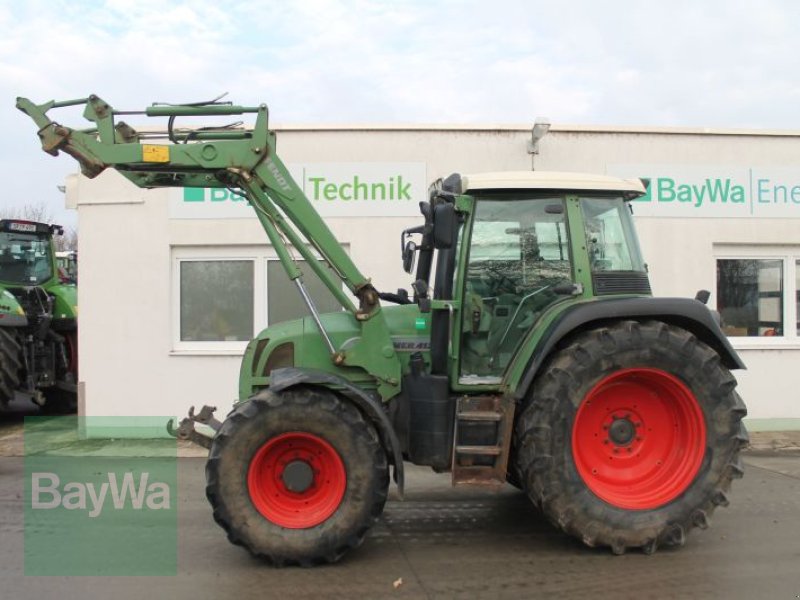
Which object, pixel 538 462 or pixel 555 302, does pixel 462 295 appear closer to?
pixel 555 302

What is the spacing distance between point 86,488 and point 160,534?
188 centimetres

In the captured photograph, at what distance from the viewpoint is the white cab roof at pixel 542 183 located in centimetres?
486

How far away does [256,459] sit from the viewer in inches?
175

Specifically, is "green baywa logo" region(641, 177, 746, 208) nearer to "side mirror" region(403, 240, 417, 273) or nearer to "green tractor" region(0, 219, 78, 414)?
"side mirror" region(403, 240, 417, 273)

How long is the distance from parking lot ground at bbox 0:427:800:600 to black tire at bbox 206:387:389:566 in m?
0.17

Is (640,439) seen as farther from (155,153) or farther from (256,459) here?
(155,153)

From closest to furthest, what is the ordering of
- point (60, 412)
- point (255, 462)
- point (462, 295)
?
point (255, 462) < point (462, 295) < point (60, 412)

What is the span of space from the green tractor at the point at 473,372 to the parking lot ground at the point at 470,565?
0.21 metres

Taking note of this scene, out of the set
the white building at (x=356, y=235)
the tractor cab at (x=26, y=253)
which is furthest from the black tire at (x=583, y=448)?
the tractor cab at (x=26, y=253)

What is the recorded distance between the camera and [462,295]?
4.91 m

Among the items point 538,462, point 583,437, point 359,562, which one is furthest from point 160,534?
point 583,437

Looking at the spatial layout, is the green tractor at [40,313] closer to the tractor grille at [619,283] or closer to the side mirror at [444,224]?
the side mirror at [444,224]

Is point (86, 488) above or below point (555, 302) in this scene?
below

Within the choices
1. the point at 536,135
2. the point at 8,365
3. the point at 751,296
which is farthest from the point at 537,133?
the point at 8,365
